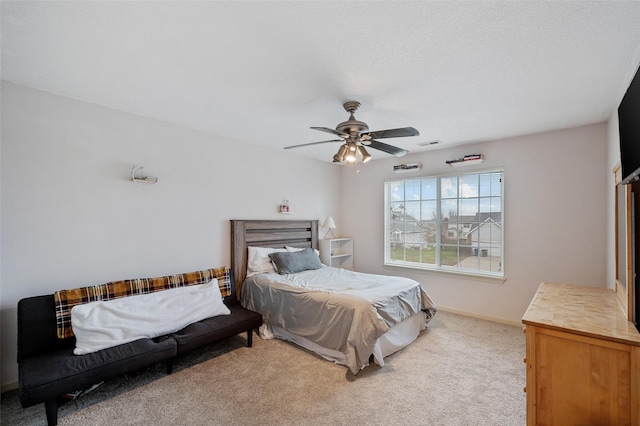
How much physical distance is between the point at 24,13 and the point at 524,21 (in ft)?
8.89

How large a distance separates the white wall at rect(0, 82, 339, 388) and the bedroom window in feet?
8.42

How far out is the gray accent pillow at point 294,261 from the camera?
390 cm

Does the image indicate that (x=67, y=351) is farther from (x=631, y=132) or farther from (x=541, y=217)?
(x=541, y=217)

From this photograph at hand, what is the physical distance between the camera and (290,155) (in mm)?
4688

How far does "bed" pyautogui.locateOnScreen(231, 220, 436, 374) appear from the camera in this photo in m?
2.66

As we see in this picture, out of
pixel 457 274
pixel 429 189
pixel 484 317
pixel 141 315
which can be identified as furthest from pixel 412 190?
pixel 141 315

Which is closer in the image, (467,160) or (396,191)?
(467,160)

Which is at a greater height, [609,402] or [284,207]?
[284,207]

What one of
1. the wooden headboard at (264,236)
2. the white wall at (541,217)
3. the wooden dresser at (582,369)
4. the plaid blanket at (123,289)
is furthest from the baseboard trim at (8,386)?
the white wall at (541,217)

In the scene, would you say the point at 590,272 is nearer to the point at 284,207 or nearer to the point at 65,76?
the point at 284,207

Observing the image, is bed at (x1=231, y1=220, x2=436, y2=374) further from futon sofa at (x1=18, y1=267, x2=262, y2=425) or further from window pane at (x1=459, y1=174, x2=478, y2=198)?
window pane at (x1=459, y1=174, x2=478, y2=198)

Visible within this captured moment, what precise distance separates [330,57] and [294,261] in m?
2.74

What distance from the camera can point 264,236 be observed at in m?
4.23

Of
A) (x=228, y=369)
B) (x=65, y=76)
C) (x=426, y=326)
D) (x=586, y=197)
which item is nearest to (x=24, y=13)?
(x=65, y=76)
